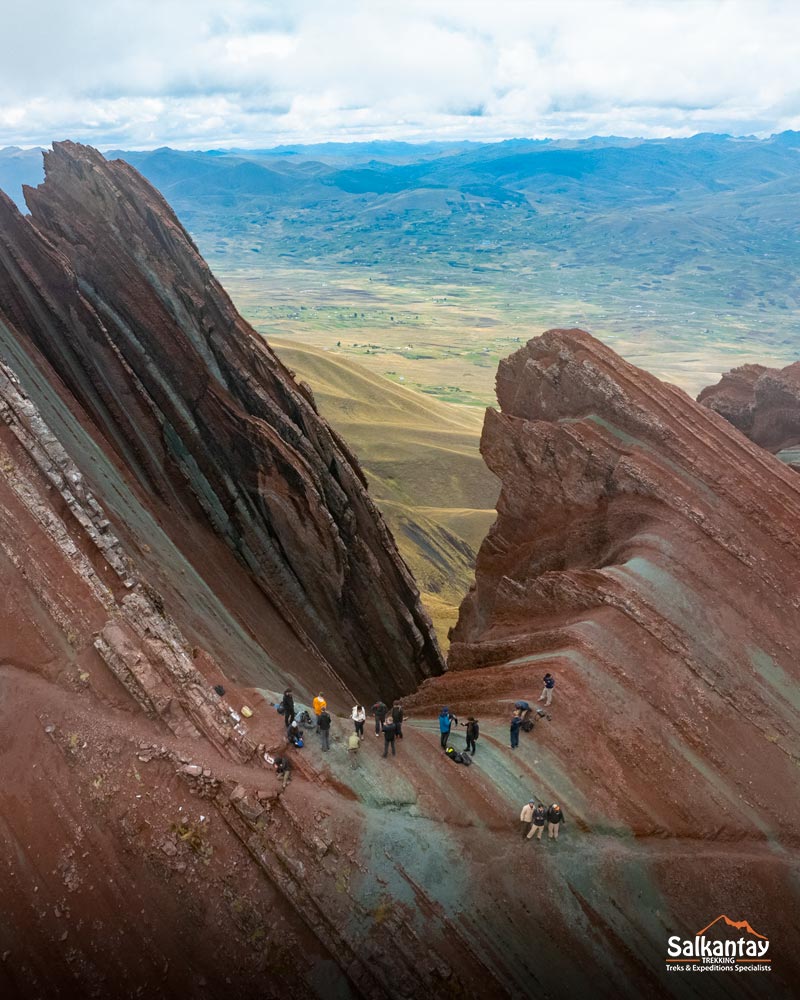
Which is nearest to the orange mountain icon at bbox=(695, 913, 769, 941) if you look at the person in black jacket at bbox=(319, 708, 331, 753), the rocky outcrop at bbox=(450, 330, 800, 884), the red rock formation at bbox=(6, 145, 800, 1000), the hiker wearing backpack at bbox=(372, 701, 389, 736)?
the red rock formation at bbox=(6, 145, 800, 1000)

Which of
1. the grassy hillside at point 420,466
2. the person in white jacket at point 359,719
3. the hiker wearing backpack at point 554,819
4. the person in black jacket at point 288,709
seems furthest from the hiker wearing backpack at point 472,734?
the grassy hillside at point 420,466

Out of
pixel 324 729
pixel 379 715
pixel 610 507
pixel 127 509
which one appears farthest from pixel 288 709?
pixel 610 507

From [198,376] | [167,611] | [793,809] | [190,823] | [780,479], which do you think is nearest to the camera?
[190,823]

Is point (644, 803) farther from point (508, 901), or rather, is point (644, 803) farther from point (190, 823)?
point (190, 823)

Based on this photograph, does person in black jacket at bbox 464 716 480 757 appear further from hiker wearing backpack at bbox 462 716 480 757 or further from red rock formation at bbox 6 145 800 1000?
red rock formation at bbox 6 145 800 1000

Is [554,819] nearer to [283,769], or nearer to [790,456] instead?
[283,769]

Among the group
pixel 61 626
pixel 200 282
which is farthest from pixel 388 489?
pixel 61 626

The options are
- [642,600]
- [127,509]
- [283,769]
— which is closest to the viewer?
[283,769]
